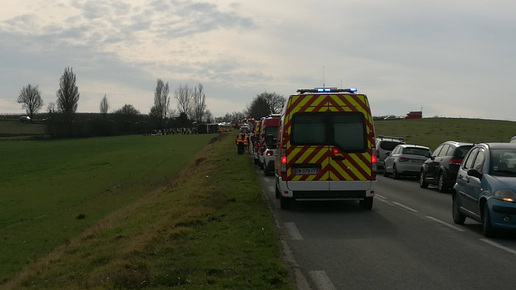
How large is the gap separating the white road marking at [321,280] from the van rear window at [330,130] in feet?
19.7

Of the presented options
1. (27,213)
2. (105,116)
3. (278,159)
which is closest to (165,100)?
(105,116)

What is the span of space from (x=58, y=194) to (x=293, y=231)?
68.4 ft

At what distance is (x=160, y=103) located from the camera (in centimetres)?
14450

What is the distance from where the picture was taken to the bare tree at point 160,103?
142875mm

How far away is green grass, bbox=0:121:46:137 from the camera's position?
4136 inches

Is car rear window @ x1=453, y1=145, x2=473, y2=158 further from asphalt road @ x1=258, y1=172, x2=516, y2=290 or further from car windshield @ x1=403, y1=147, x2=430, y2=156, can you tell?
car windshield @ x1=403, y1=147, x2=430, y2=156

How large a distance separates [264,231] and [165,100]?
452 feet

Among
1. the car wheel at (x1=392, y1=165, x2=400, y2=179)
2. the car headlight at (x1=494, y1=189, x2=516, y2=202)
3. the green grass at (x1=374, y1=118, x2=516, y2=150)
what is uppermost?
the car headlight at (x1=494, y1=189, x2=516, y2=202)

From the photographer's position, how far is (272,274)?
268 inches

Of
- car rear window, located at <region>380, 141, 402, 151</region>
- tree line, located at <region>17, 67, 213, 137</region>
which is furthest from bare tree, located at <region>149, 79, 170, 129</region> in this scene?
car rear window, located at <region>380, 141, 402, 151</region>

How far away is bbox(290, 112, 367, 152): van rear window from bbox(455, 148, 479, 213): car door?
7.42 feet

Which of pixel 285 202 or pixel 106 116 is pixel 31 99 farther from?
pixel 285 202

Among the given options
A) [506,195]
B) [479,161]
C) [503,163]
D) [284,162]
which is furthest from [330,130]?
[506,195]

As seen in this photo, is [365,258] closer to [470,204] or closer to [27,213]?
[470,204]
